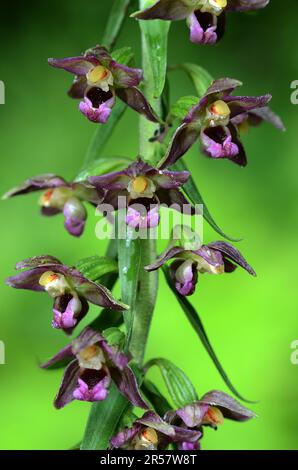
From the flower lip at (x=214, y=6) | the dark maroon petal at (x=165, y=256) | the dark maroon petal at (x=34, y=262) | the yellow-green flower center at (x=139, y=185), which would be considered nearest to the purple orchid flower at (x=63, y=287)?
the dark maroon petal at (x=34, y=262)

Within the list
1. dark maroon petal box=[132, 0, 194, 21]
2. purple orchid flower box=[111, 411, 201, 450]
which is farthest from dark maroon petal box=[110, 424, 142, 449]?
dark maroon petal box=[132, 0, 194, 21]

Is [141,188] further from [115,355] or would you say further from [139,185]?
[115,355]

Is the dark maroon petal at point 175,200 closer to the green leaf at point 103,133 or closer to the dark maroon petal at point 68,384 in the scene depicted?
the green leaf at point 103,133

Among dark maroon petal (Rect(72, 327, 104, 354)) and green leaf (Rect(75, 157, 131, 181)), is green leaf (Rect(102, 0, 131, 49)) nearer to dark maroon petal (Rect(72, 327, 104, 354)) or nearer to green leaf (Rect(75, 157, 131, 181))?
green leaf (Rect(75, 157, 131, 181))

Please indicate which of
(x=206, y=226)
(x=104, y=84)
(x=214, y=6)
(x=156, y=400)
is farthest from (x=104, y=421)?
(x=206, y=226)

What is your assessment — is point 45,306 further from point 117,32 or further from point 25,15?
point 117,32

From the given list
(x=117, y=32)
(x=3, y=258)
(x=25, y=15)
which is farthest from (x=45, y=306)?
(x=117, y=32)

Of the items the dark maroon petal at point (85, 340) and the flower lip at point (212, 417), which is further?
the flower lip at point (212, 417)
